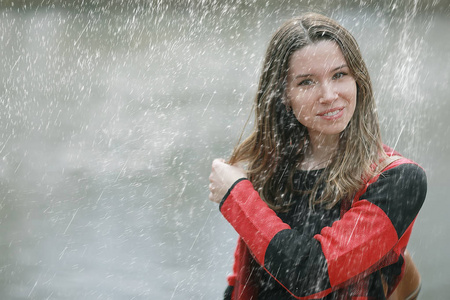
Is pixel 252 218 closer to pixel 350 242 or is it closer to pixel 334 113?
pixel 350 242

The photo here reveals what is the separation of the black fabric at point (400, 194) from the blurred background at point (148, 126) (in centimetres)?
229

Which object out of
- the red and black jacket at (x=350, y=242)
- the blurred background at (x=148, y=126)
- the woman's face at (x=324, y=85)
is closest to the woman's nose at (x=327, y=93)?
the woman's face at (x=324, y=85)

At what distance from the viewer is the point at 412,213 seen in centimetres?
99

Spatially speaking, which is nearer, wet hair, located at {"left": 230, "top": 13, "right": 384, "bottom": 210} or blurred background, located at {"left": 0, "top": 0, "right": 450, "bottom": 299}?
wet hair, located at {"left": 230, "top": 13, "right": 384, "bottom": 210}

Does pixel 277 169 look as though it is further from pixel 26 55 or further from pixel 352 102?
pixel 26 55

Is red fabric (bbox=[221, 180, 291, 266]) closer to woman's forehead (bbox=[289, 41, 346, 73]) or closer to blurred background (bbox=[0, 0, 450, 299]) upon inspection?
woman's forehead (bbox=[289, 41, 346, 73])

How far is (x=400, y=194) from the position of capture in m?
0.98

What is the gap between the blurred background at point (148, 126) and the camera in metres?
3.33

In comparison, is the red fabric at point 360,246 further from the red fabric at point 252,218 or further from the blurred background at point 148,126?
the blurred background at point 148,126

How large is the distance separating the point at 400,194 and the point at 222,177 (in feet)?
1.16

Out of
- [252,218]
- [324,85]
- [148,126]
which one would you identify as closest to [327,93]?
[324,85]

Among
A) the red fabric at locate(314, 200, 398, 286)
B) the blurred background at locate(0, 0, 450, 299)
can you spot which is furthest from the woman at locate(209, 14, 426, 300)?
the blurred background at locate(0, 0, 450, 299)

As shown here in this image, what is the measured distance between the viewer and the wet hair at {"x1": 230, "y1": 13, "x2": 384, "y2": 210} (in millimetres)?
1124

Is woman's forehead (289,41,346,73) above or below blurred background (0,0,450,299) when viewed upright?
above
